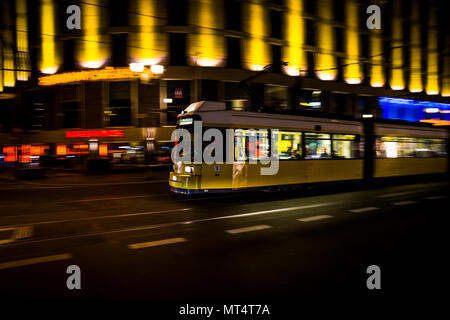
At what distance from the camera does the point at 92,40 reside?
1043 inches

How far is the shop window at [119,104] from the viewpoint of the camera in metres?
26.9

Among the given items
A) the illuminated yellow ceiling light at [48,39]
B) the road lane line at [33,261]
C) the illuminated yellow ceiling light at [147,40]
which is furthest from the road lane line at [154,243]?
the illuminated yellow ceiling light at [48,39]

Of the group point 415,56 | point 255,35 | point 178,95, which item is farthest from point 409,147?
point 415,56

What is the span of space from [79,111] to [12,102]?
9997 millimetres

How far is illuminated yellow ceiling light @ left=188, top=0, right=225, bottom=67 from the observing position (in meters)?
26.0

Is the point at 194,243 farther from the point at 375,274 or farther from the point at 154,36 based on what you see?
the point at 154,36

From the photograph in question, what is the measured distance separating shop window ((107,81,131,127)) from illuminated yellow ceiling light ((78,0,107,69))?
2296 mm

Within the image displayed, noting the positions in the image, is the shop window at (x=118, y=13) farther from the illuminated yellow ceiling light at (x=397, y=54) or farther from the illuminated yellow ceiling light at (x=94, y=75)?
the illuminated yellow ceiling light at (x=397, y=54)

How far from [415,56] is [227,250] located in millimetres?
41713

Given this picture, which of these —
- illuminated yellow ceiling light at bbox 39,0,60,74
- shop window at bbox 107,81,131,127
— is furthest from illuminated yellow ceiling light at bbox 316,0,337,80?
illuminated yellow ceiling light at bbox 39,0,60,74

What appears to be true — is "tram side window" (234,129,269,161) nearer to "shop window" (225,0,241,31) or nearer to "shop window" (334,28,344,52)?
"shop window" (225,0,241,31)

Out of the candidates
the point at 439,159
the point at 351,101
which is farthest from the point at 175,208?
the point at 351,101

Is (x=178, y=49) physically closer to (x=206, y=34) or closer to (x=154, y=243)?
(x=206, y=34)

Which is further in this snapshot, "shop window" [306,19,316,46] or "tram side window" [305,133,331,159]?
"shop window" [306,19,316,46]
